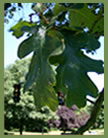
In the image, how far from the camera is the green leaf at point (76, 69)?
45.3 inches

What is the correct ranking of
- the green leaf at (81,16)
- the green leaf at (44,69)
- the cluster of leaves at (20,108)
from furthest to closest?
the cluster of leaves at (20,108) < the green leaf at (81,16) < the green leaf at (44,69)

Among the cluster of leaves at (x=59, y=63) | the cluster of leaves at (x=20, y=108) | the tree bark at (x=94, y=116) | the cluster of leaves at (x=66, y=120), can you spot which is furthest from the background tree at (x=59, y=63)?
the cluster of leaves at (x=66, y=120)

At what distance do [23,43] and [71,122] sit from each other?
2824 centimetres

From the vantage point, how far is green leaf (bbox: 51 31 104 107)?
115 cm

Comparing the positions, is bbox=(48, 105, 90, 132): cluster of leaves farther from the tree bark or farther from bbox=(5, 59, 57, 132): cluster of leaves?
the tree bark

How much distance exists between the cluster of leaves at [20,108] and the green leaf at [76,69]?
19328mm

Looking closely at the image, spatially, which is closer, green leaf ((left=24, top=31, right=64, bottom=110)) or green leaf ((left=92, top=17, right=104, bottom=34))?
green leaf ((left=24, top=31, right=64, bottom=110))

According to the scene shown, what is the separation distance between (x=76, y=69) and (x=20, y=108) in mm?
21402

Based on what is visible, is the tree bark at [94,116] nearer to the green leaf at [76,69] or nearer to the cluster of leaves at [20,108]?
the green leaf at [76,69]

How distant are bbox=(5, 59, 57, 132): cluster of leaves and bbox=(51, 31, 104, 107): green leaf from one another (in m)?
19.3

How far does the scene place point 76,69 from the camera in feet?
3.85

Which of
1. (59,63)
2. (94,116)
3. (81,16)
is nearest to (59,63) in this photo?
(59,63)

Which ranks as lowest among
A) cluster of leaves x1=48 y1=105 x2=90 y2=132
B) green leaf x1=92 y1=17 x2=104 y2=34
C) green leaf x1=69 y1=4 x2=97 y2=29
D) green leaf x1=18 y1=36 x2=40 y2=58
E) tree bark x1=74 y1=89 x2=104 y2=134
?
cluster of leaves x1=48 y1=105 x2=90 y2=132

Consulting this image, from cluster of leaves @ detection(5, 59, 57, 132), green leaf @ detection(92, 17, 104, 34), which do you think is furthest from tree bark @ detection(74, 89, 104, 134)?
cluster of leaves @ detection(5, 59, 57, 132)
